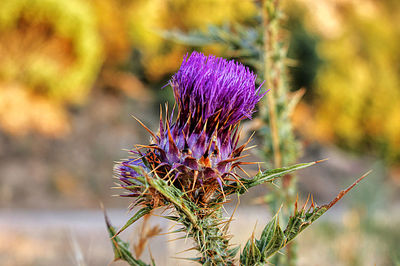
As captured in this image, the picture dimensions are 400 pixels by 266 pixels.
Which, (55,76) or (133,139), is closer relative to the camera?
(55,76)

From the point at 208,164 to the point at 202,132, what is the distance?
88 millimetres

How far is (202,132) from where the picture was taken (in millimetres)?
1190

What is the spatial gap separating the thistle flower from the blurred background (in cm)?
275

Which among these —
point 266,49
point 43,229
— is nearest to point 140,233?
point 266,49

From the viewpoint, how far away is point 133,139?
12.3m

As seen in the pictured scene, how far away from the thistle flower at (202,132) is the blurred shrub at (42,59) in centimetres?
1036

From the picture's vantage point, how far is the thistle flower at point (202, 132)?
3.69 feet

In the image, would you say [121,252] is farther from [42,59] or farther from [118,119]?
[118,119]

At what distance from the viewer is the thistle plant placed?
1097mm

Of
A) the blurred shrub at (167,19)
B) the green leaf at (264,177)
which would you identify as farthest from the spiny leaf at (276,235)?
the blurred shrub at (167,19)

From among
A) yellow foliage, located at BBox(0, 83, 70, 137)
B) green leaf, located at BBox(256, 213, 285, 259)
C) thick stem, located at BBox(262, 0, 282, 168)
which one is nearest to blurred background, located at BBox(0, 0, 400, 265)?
yellow foliage, located at BBox(0, 83, 70, 137)

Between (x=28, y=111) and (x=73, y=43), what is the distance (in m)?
2.17

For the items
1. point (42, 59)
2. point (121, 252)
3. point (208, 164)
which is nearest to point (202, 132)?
point (208, 164)

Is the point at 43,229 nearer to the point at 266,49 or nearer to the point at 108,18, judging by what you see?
the point at 266,49
